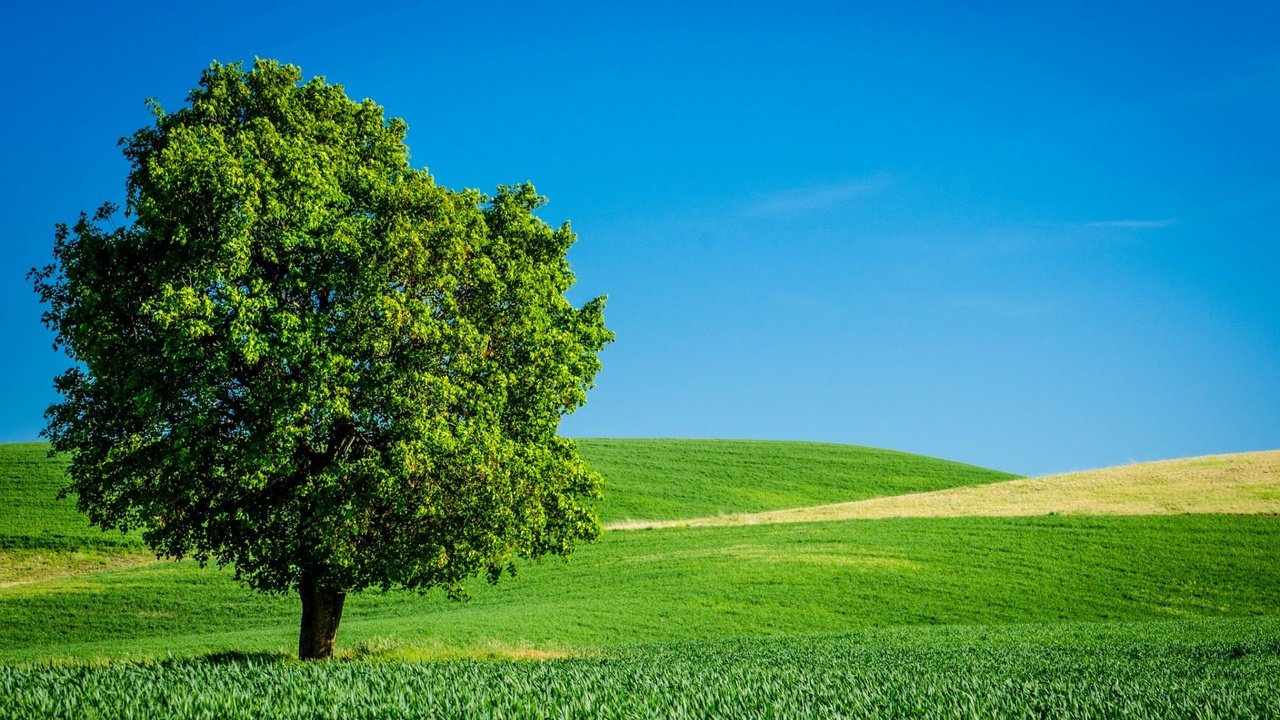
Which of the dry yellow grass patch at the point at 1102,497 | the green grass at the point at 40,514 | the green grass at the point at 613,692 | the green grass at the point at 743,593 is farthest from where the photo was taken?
the dry yellow grass patch at the point at 1102,497

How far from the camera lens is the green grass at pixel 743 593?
1305 inches

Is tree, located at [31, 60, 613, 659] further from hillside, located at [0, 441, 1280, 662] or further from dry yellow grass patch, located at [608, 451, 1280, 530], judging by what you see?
dry yellow grass patch, located at [608, 451, 1280, 530]

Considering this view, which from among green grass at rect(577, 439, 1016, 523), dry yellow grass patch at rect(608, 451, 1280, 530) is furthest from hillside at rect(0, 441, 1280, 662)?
green grass at rect(577, 439, 1016, 523)

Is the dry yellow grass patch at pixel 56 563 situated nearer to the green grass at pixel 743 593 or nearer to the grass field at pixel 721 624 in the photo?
the grass field at pixel 721 624

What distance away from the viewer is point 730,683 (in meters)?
10.7

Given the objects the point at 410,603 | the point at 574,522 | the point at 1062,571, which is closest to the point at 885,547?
the point at 1062,571

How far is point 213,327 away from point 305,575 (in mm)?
7490

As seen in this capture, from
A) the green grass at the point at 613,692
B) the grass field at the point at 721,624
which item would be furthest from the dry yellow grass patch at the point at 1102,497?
the green grass at the point at 613,692

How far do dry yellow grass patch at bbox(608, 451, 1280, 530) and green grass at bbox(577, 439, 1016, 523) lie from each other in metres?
8.22

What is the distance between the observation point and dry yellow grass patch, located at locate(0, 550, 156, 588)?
47.8 m

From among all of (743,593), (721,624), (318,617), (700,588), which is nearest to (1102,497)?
(743,593)

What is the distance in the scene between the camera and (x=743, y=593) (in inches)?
1524

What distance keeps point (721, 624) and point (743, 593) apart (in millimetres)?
5077

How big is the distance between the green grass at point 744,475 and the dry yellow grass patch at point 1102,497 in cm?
822
